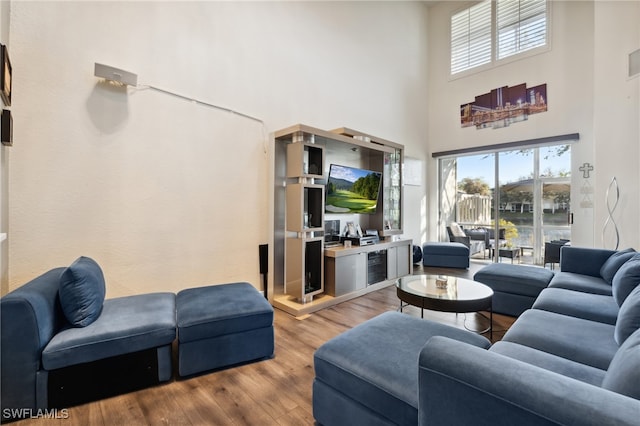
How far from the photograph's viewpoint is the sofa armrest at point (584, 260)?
3.04 metres

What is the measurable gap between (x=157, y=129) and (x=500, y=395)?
3.35m

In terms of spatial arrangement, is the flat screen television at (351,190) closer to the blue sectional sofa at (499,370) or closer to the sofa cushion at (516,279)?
the sofa cushion at (516,279)

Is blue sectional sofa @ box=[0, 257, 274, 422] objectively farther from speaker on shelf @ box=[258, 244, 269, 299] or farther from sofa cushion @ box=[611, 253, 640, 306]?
sofa cushion @ box=[611, 253, 640, 306]

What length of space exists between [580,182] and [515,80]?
241 centimetres

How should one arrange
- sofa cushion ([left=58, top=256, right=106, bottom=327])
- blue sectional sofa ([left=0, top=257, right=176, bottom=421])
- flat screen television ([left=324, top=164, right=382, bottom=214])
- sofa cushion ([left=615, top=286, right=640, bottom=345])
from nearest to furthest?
sofa cushion ([left=615, top=286, right=640, bottom=345]) < blue sectional sofa ([left=0, top=257, right=176, bottom=421]) < sofa cushion ([left=58, top=256, right=106, bottom=327]) < flat screen television ([left=324, top=164, right=382, bottom=214])

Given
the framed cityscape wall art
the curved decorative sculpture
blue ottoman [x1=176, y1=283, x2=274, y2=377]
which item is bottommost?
blue ottoman [x1=176, y1=283, x2=274, y2=377]

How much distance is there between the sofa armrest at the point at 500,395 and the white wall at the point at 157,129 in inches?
111

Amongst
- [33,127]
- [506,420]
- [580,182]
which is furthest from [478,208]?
[33,127]

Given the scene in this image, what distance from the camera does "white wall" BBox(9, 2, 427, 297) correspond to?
7.74 ft

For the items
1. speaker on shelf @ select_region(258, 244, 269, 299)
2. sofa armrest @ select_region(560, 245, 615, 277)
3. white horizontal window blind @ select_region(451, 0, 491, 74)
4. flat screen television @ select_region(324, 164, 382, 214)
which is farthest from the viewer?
white horizontal window blind @ select_region(451, 0, 491, 74)

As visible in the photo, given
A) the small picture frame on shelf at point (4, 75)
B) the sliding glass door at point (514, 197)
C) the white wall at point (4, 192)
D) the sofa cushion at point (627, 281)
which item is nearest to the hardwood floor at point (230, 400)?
the white wall at point (4, 192)

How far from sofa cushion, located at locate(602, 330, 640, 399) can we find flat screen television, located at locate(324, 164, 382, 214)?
3.29m

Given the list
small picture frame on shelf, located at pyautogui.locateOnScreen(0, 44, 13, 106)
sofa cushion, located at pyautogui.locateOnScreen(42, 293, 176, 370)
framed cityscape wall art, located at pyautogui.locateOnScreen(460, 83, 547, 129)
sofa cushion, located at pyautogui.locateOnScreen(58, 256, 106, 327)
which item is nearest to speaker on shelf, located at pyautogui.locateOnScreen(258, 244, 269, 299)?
sofa cushion, located at pyautogui.locateOnScreen(42, 293, 176, 370)

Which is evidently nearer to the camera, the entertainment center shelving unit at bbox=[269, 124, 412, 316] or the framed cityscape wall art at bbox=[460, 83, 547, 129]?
the entertainment center shelving unit at bbox=[269, 124, 412, 316]
